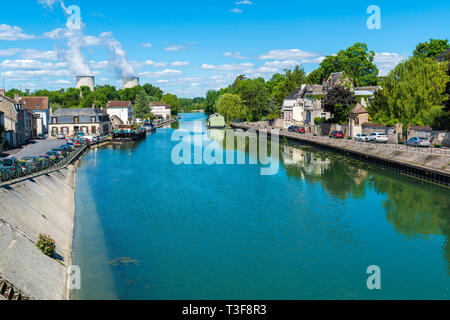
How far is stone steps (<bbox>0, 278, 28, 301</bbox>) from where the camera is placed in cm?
1495

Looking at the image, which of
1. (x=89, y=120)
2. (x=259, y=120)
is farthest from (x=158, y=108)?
(x=89, y=120)

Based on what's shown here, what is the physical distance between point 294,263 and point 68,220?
16122 millimetres

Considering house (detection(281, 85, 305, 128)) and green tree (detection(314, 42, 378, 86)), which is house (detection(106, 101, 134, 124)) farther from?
green tree (detection(314, 42, 378, 86))

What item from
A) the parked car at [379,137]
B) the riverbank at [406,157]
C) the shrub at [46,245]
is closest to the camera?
the shrub at [46,245]

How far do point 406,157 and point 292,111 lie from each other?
5992cm

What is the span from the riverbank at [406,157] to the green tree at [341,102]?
9.65 meters

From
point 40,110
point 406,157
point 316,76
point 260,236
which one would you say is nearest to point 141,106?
point 316,76

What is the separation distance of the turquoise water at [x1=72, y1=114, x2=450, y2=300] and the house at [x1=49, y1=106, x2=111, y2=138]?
148 ft

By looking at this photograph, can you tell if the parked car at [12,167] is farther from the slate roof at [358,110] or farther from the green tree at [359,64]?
the green tree at [359,64]

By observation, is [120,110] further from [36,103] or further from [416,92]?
[416,92]

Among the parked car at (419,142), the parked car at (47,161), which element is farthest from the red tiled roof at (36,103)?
the parked car at (419,142)

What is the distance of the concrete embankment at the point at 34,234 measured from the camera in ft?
54.7

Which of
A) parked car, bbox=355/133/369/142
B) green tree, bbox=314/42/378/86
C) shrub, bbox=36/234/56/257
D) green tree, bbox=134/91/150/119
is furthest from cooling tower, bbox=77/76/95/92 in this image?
shrub, bbox=36/234/56/257
